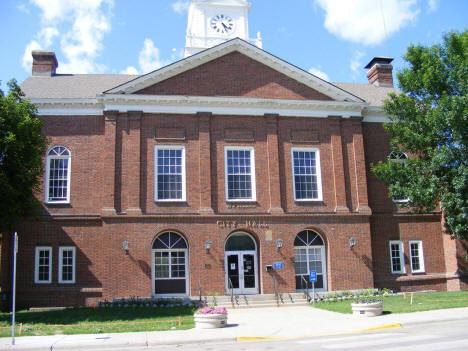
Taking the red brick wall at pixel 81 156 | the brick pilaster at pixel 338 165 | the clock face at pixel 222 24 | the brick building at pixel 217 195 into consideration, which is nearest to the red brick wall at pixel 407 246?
the brick building at pixel 217 195

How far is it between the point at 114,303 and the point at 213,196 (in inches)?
274

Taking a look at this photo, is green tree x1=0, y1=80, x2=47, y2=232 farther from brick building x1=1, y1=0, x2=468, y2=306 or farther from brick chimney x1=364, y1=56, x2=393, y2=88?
brick chimney x1=364, y1=56, x2=393, y2=88

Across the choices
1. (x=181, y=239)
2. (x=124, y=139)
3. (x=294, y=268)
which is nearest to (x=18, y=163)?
(x=124, y=139)

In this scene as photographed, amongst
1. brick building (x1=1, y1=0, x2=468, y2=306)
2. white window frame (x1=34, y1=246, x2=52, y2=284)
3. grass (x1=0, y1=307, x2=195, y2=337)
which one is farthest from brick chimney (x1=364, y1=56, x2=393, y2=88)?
white window frame (x1=34, y1=246, x2=52, y2=284)

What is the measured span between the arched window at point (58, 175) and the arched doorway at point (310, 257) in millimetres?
12146

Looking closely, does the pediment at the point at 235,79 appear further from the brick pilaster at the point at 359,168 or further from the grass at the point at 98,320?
the grass at the point at 98,320

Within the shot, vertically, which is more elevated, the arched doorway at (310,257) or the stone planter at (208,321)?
the arched doorway at (310,257)

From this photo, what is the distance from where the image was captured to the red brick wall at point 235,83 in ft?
82.2

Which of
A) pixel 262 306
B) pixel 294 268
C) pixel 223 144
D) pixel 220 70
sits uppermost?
pixel 220 70

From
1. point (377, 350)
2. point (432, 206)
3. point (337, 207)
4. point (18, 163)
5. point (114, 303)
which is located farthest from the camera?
point (337, 207)

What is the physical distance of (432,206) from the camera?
2361cm

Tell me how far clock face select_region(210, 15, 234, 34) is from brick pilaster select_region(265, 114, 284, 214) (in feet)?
41.9

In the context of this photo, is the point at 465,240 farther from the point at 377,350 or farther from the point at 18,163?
the point at 18,163

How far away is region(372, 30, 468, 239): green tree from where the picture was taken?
2269cm
